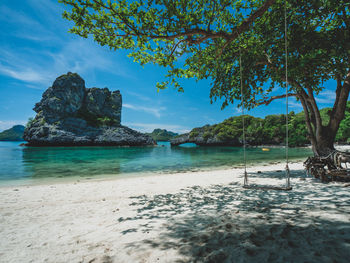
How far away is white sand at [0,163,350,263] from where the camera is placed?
2848 millimetres

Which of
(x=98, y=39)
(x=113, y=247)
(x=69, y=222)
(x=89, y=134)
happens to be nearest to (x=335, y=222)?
(x=113, y=247)

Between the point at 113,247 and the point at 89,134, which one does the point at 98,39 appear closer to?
the point at 113,247

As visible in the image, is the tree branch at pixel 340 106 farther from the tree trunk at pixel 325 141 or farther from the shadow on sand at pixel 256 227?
the shadow on sand at pixel 256 227

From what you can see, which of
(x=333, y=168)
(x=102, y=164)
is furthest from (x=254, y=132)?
(x=333, y=168)

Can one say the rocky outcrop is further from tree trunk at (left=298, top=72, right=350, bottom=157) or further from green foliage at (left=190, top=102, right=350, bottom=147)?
tree trunk at (left=298, top=72, right=350, bottom=157)

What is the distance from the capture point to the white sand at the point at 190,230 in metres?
2.85

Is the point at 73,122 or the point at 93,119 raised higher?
the point at 93,119

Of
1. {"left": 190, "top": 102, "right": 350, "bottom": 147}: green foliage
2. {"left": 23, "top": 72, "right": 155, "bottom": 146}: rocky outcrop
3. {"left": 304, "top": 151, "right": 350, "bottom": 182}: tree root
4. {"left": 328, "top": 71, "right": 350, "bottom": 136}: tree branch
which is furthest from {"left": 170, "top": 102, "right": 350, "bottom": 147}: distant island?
{"left": 304, "top": 151, "right": 350, "bottom": 182}: tree root

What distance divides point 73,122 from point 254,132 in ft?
354

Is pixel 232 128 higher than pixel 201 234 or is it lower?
higher

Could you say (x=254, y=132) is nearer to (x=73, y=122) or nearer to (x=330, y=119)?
(x=330, y=119)

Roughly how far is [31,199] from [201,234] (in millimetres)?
8397

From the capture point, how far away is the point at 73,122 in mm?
107750

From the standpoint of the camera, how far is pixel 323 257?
98.1 inches
